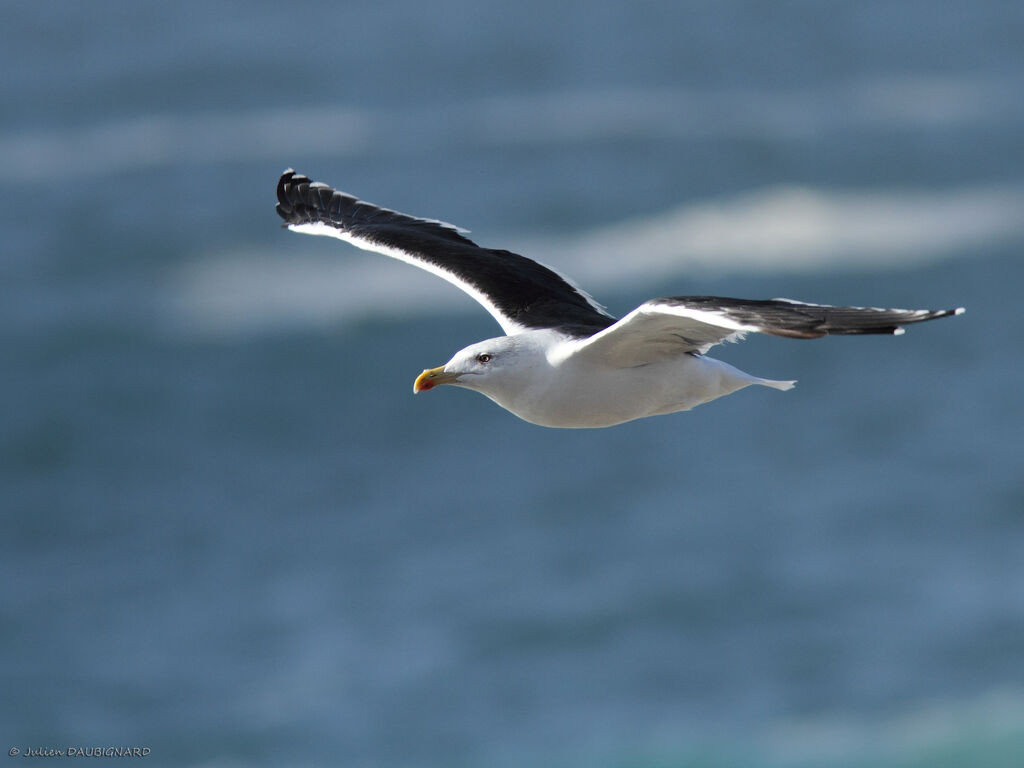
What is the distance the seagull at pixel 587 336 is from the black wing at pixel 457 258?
0.5 inches

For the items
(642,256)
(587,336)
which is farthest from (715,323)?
(642,256)

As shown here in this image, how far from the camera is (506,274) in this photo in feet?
35.0

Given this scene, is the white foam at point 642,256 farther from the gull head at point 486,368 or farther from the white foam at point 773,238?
the gull head at point 486,368

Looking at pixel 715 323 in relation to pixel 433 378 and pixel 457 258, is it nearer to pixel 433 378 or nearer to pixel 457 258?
pixel 433 378

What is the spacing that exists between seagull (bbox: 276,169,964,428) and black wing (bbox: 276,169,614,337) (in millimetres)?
13

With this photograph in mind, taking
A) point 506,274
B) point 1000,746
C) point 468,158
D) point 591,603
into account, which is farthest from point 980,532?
point 506,274

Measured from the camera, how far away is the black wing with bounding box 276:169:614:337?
10.0 m

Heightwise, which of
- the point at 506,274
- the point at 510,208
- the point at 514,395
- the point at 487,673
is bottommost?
the point at 514,395

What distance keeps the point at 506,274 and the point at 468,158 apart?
44.2m

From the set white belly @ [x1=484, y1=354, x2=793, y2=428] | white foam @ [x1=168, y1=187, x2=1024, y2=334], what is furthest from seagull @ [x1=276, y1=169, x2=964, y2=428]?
white foam @ [x1=168, y1=187, x2=1024, y2=334]

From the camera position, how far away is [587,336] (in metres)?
9.05

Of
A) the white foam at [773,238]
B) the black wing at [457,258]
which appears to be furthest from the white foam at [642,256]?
the black wing at [457,258]

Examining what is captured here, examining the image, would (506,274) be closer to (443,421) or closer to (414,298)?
(443,421)

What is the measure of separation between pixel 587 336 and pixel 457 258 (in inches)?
82.3
